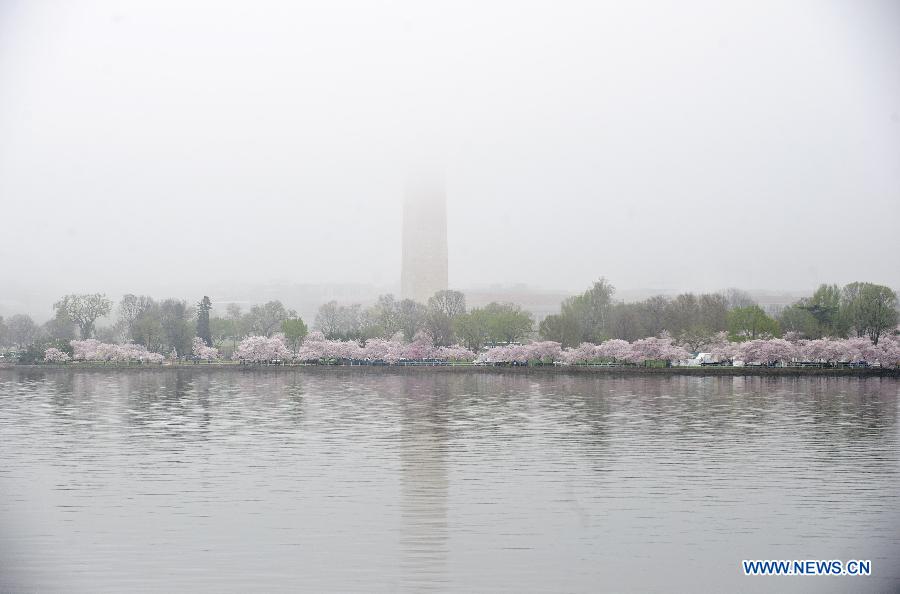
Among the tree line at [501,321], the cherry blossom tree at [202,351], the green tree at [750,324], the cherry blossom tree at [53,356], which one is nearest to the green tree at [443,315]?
the tree line at [501,321]

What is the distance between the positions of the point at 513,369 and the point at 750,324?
24.4 meters

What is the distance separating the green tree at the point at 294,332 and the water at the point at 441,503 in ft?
267

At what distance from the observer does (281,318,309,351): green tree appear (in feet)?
372

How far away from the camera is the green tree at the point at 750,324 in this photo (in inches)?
3644

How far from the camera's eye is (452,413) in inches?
1382

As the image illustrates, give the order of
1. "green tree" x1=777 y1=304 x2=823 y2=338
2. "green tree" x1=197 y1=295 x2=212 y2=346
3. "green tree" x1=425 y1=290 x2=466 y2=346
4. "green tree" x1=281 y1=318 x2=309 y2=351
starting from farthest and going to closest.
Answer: "green tree" x1=197 y1=295 x2=212 y2=346 < "green tree" x1=281 y1=318 x2=309 y2=351 < "green tree" x1=425 y1=290 x2=466 y2=346 < "green tree" x1=777 y1=304 x2=823 y2=338

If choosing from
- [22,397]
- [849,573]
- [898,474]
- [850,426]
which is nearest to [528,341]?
[22,397]

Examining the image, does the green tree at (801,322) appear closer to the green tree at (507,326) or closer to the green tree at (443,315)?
the green tree at (507,326)

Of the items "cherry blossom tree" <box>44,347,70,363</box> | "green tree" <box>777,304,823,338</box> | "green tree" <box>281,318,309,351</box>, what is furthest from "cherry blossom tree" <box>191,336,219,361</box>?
"green tree" <box>777,304,823,338</box>

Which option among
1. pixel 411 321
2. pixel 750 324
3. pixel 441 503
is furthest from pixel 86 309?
pixel 441 503

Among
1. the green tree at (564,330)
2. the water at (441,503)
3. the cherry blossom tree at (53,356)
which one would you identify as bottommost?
the water at (441,503)

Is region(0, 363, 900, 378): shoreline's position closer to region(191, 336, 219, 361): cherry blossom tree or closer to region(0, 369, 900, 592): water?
region(191, 336, 219, 361): cherry blossom tree

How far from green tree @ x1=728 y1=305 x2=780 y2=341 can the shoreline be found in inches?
378

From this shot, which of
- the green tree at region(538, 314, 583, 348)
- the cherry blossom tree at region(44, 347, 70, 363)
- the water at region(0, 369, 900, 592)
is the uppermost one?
the green tree at region(538, 314, 583, 348)
